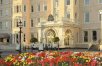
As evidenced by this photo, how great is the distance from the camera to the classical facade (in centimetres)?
6600

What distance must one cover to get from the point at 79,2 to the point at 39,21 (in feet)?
29.7

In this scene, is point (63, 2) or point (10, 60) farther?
point (63, 2)

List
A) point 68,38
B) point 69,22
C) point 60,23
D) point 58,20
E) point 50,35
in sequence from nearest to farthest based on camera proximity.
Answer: point 60,23, point 58,20, point 69,22, point 68,38, point 50,35

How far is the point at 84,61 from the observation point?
49.3 feet

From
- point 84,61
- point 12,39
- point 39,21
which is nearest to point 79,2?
point 39,21

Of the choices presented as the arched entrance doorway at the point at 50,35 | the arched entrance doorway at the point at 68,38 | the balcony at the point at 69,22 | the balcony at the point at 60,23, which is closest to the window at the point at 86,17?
the balcony at the point at 69,22

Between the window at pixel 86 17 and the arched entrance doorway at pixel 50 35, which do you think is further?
the window at pixel 86 17

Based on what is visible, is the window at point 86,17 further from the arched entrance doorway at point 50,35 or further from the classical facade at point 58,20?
the arched entrance doorway at point 50,35

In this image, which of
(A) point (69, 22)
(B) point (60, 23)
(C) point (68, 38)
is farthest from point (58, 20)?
(C) point (68, 38)

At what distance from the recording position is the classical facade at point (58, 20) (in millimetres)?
66000

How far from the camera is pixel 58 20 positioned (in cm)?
6562

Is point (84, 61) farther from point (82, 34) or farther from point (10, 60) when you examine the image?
point (82, 34)

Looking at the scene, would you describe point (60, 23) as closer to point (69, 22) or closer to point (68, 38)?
point (69, 22)

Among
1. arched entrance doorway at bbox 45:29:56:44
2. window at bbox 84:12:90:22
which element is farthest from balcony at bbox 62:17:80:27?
arched entrance doorway at bbox 45:29:56:44
